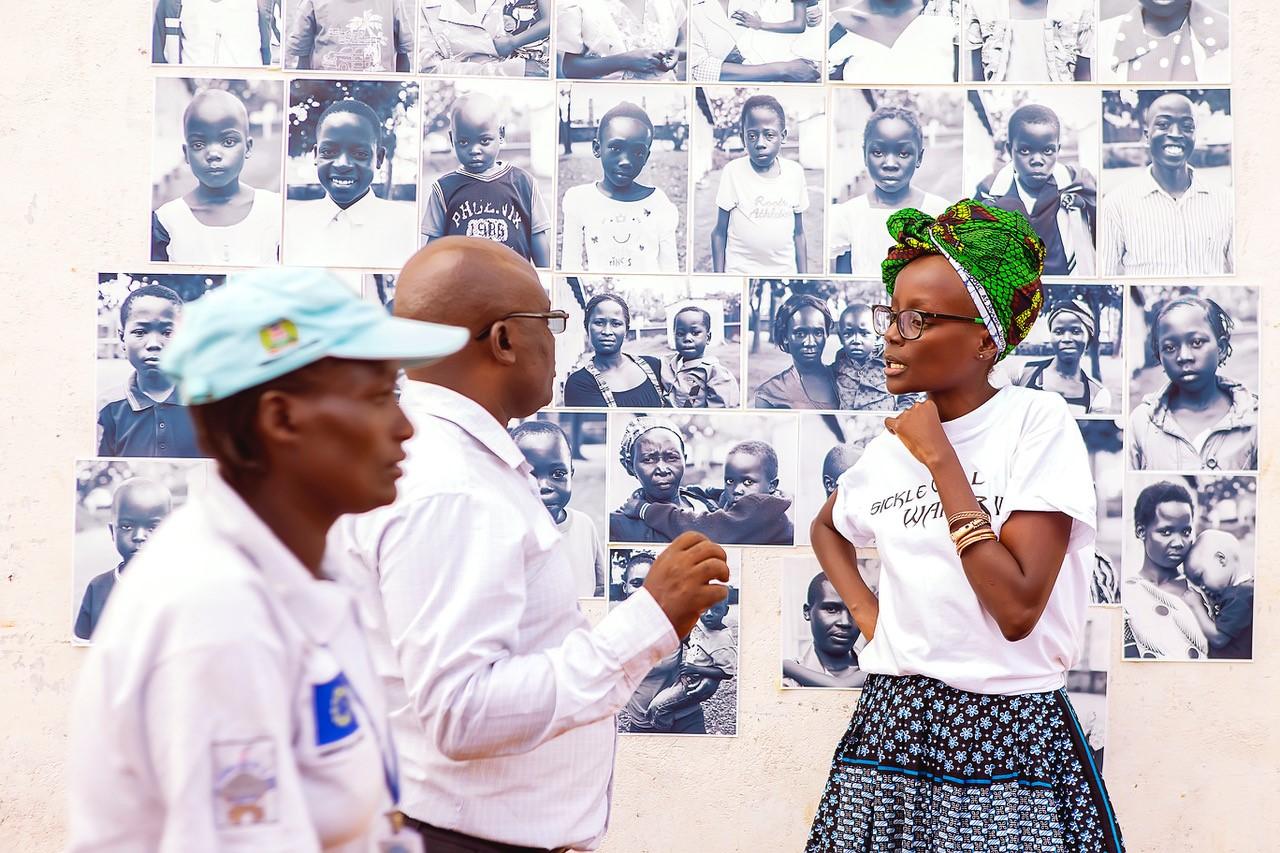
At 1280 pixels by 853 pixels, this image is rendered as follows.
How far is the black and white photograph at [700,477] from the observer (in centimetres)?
306

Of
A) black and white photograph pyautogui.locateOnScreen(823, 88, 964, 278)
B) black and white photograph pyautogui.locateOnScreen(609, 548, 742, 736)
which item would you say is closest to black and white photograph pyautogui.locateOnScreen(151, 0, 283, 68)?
black and white photograph pyautogui.locateOnScreen(823, 88, 964, 278)

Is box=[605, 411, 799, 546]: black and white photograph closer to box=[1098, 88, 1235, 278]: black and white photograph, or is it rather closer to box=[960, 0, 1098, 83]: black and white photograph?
box=[1098, 88, 1235, 278]: black and white photograph

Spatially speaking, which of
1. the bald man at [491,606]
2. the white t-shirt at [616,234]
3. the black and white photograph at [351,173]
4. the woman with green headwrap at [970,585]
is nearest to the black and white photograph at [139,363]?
the black and white photograph at [351,173]

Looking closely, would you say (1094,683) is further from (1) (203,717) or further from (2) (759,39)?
(1) (203,717)

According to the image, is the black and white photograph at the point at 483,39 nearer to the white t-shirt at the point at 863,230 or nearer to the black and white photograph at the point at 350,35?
the black and white photograph at the point at 350,35

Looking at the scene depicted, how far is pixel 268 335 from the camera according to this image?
49.6 inches

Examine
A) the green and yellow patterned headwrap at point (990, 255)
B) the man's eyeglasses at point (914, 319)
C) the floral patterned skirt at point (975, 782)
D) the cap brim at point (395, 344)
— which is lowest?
the floral patterned skirt at point (975, 782)

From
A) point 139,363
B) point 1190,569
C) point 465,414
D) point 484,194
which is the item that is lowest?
point 1190,569

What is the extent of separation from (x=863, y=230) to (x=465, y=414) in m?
1.45

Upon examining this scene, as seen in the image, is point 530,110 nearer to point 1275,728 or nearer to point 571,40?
point 571,40

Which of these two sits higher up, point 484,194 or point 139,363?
point 484,194

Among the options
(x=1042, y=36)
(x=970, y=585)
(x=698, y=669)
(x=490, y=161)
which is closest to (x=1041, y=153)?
(x=1042, y=36)

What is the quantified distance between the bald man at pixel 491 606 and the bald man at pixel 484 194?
98 cm

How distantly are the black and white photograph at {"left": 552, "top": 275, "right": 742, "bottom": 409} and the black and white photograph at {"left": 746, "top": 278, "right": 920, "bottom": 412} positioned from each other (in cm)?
5
